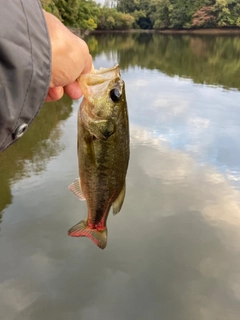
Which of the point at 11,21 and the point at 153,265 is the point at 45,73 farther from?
the point at 153,265

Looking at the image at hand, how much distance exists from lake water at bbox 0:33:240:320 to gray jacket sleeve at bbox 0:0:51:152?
3.20 meters

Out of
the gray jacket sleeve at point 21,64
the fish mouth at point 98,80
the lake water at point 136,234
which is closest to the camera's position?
the gray jacket sleeve at point 21,64

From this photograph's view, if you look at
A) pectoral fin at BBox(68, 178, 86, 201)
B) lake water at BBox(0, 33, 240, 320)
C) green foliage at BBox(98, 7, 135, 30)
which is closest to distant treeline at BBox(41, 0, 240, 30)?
green foliage at BBox(98, 7, 135, 30)

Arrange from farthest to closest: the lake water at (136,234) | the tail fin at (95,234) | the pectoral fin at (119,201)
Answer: the lake water at (136,234) → the tail fin at (95,234) → the pectoral fin at (119,201)

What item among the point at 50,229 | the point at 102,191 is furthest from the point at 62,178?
the point at 102,191

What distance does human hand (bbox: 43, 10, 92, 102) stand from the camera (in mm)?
1352

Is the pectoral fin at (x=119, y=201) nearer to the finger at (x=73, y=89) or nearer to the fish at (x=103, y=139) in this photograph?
the fish at (x=103, y=139)

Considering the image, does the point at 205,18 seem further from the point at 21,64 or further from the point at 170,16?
the point at 21,64

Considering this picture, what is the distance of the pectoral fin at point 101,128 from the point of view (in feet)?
5.01

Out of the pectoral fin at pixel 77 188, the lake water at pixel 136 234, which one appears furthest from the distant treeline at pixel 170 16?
the pectoral fin at pixel 77 188

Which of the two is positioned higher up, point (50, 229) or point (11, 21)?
point (11, 21)

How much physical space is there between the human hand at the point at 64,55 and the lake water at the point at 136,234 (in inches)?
124

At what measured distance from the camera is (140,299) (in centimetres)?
399

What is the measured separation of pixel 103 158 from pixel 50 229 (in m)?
3.68
